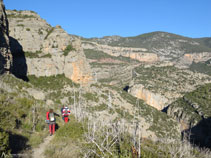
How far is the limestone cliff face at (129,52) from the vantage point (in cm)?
13271

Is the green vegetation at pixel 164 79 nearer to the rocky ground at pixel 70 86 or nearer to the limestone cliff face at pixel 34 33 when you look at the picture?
the rocky ground at pixel 70 86

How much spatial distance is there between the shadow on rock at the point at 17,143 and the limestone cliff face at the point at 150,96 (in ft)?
179

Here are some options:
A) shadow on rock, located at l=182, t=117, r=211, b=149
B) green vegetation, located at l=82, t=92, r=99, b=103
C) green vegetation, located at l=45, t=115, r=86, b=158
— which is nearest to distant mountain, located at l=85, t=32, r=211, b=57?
shadow on rock, located at l=182, t=117, r=211, b=149

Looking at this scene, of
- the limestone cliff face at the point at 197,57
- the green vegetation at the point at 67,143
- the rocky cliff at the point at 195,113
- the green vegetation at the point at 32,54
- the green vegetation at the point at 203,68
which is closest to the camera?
the green vegetation at the point at 67,143

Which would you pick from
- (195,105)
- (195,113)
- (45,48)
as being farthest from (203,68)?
(45,48)

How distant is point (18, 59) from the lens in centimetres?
3077

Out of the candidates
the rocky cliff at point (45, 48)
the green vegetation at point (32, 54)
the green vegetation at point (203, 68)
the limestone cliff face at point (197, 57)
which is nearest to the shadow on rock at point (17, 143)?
the rocky cliff at point (45, 48)

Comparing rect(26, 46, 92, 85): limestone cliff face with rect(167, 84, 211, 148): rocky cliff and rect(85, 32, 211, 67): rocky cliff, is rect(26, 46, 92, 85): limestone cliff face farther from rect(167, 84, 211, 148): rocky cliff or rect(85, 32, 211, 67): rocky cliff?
rect(85, 32, 211, 67): rocky cliff

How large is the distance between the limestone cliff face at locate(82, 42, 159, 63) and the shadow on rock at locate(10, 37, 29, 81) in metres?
98.8

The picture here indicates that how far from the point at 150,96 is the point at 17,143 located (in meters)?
56.6

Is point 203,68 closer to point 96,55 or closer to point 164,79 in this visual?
point 164,79

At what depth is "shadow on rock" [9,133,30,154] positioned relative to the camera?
17.4 feet

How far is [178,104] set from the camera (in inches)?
2024

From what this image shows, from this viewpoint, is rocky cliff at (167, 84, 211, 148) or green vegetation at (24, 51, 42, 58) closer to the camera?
green vegetation at (24, 51, 42, 58)
